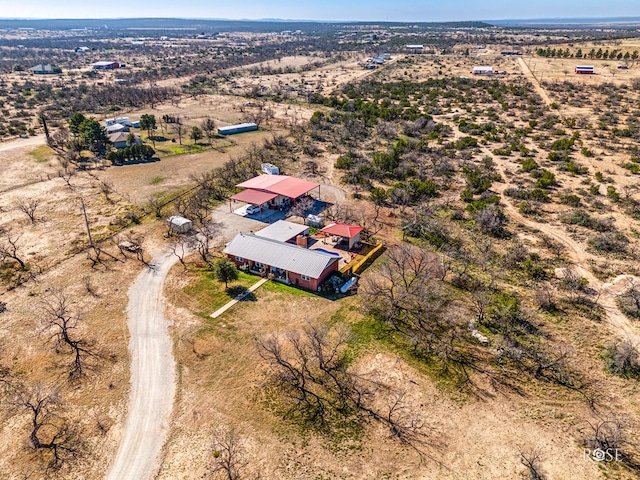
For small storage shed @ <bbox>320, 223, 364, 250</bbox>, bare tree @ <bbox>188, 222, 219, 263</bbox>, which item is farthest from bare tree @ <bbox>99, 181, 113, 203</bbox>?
small storage shed @ <bbox>320, 223, 364, 250</bbox>

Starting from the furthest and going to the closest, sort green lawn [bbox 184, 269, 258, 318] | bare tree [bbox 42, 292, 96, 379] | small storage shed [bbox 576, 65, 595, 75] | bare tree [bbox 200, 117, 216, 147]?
small storage shed [bbox 576, 65, 595, 75] → bare tree [bbox 200, 117, 216, 147] → green lawn [bbox 184, 269, 258, 318] → bare tree [bbox 42, 292, 96, 379]

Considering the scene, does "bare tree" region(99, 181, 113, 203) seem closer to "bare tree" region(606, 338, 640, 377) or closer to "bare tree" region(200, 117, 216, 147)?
"bare tree" region(200, 117, 216, 147)

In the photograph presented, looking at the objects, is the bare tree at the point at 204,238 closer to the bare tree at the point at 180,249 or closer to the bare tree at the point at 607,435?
the bare tree at the point at 180,249

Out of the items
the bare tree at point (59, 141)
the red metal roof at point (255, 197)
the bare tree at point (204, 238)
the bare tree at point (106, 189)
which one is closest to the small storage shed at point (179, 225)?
the bare tree at point (204, 238)

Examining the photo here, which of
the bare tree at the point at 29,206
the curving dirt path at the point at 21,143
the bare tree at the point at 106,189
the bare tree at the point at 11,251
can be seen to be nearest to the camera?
the bare tree at the point at 11,251

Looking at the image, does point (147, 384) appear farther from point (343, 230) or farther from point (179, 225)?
point (343, 230)

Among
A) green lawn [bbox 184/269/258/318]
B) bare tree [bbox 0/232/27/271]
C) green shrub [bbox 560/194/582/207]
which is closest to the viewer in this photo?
green lawn [bbox 184/269/258/318]

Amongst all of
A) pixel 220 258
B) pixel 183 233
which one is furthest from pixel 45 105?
pixel 220 258
